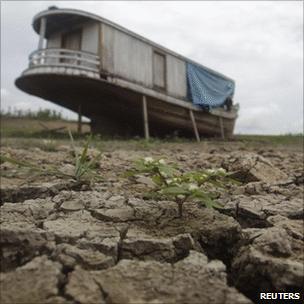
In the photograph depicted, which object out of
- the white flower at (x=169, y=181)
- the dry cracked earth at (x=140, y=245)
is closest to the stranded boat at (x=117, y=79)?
the dry cracked earth at (x=140, y=245)

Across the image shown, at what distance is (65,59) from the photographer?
10.3 m

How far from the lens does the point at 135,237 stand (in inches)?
92.8

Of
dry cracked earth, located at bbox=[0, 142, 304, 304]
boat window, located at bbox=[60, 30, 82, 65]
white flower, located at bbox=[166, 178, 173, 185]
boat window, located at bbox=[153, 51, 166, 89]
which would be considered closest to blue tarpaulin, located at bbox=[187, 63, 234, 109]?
boat window, located at bbox=[153, 51, 166, 89]

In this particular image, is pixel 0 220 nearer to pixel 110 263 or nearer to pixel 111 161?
pixel 110 263

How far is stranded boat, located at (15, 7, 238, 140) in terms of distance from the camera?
10.0m

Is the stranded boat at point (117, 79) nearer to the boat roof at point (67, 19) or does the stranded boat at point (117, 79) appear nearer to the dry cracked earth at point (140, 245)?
the boat roof at point (67, 19)

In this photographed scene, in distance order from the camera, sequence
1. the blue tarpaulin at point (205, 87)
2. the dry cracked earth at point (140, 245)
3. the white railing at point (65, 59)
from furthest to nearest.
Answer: the blue tarpaulin at point (205, 87) → the white railing at point (65, 59) → the dry cracked earth at point (140, 245)

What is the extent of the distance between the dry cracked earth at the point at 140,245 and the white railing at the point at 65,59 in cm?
639

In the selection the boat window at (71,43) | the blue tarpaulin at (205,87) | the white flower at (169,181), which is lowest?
the white flower at (169,181)

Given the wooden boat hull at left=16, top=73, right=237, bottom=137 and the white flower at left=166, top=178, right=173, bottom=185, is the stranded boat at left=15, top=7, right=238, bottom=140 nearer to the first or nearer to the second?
the wooden boat hull at left=16, top=73, right=237, bottom=137

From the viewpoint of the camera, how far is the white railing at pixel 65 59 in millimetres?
9750

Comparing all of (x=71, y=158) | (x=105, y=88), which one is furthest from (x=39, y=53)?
(x=71, y=158)

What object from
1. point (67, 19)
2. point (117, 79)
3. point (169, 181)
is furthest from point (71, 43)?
point (169, 181)

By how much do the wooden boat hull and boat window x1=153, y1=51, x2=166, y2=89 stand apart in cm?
52
